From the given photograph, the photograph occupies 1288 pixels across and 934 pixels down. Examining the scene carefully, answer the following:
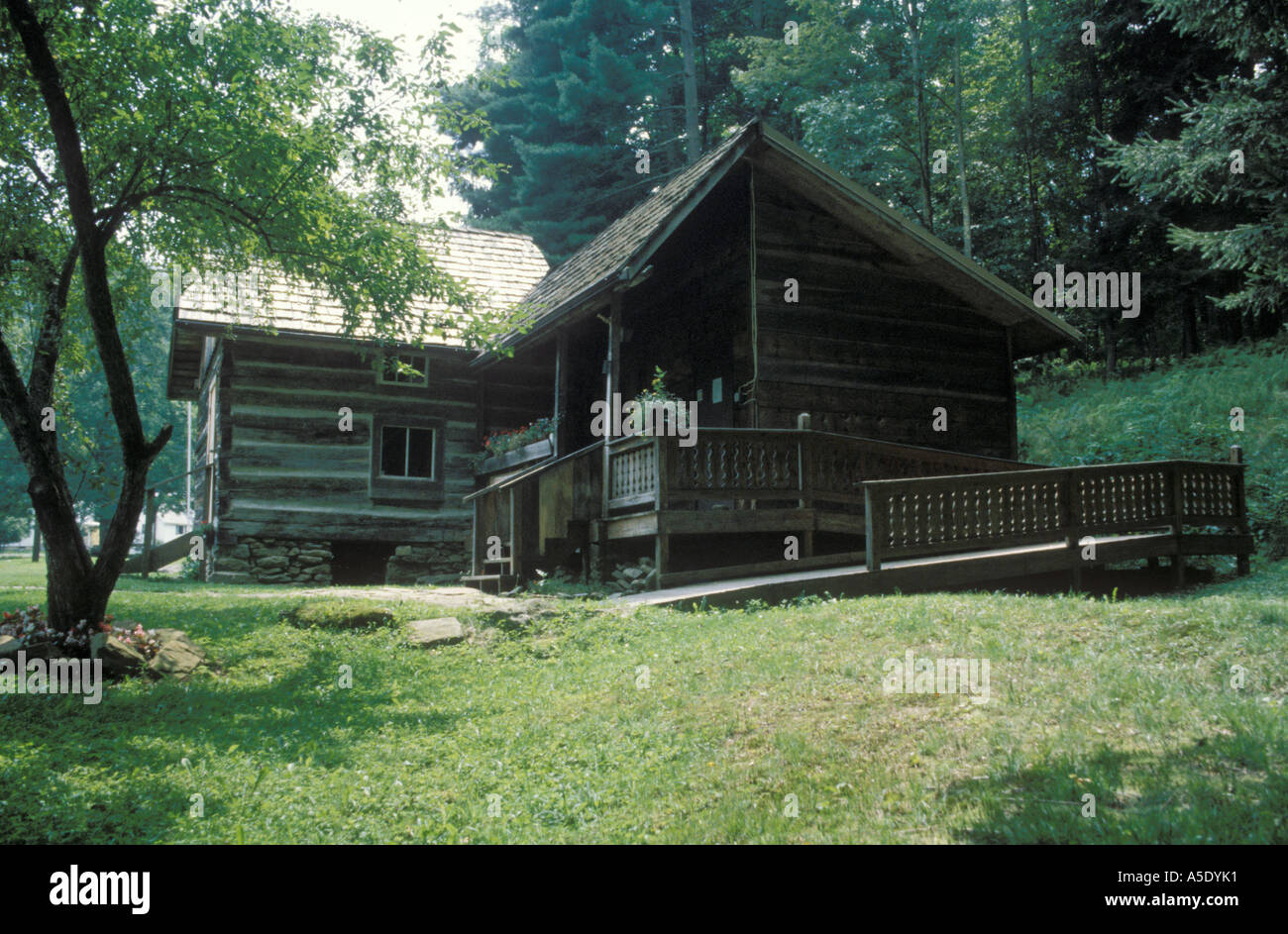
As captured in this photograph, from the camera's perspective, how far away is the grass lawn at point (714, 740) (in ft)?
17.1

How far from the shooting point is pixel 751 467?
13320 mm

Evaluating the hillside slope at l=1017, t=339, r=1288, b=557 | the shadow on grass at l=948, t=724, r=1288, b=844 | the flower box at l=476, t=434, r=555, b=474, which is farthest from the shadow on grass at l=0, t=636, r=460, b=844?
the hillside slope at l=1017, t=339, r=1288, b=557

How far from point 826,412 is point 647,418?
13.3ft

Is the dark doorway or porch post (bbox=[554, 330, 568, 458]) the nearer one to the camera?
porch post (bbox=[554, 330, 568, 458])

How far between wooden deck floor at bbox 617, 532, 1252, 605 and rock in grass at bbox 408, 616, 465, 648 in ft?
6.86

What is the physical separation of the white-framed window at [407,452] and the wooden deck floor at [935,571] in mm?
10044

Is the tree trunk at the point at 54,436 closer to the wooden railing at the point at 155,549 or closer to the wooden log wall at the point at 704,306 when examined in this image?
the wooden log wall at the point at 704,306

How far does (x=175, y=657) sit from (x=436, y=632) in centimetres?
269

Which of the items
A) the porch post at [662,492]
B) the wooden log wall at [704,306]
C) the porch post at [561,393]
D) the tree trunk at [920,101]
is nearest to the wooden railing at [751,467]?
the porch post at [662,492]

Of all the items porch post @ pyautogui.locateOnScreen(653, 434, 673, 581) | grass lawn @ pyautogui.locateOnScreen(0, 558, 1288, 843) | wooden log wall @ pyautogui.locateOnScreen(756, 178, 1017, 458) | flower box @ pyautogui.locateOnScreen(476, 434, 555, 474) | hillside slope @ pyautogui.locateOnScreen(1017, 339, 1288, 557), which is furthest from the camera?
hillside slope @ pyautogui.locateOnScreen(1017, 339, 1288, 557)

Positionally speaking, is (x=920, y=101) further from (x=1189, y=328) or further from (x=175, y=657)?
(x=175, y=657)

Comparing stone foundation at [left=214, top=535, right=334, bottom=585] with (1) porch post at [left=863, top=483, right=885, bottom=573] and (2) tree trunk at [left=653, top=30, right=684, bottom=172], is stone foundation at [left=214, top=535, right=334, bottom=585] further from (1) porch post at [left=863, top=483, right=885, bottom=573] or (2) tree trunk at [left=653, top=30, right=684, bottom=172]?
(2) tree trunk at [left=653, top=30, right=684, bottom=172]

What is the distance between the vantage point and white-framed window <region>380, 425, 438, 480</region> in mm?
21109
